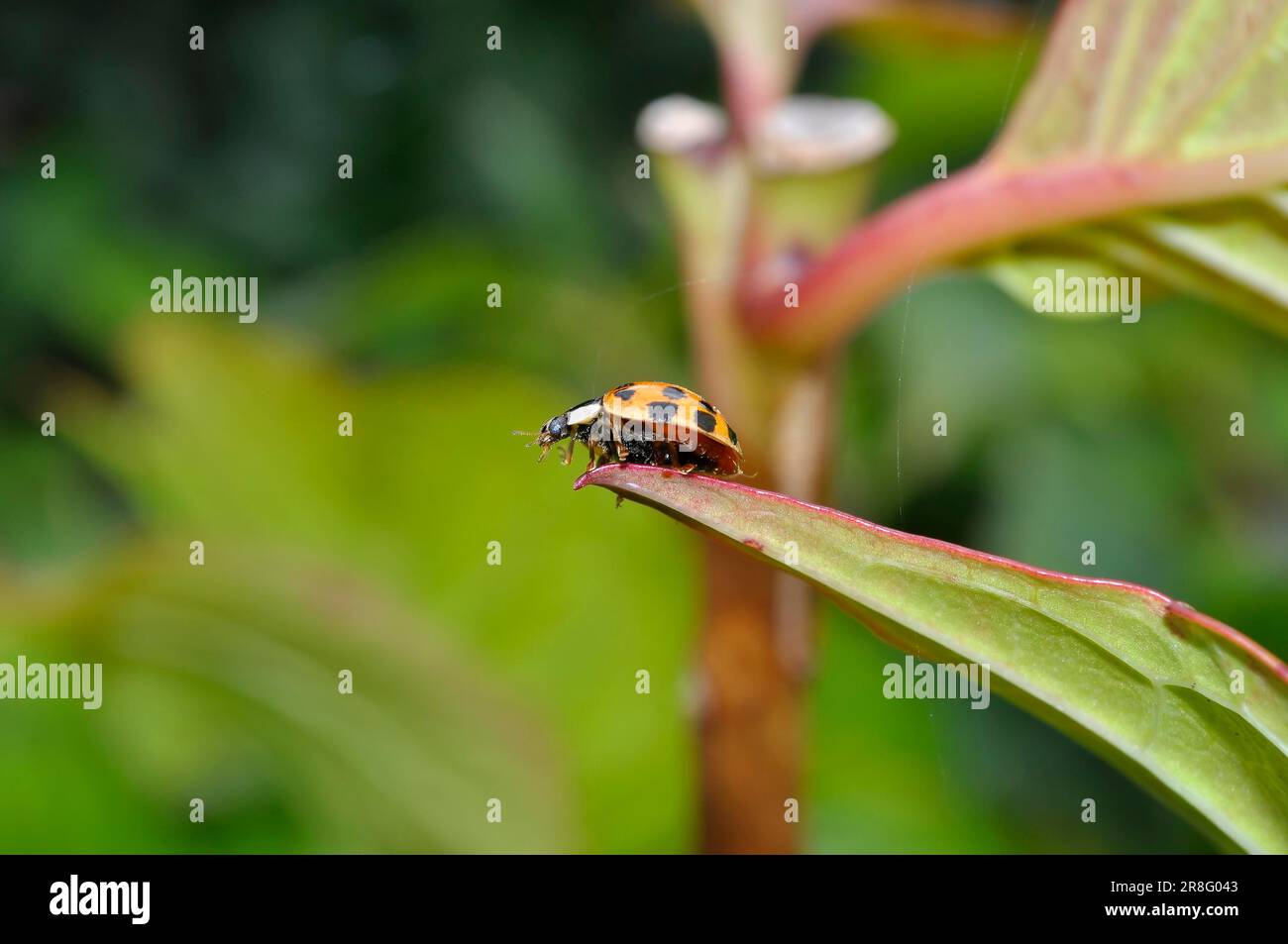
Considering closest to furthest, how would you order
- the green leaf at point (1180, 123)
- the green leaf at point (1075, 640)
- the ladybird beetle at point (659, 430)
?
the green leaf at point (1075, 640) → the green leaf at point (1180, 123) → the ladybird beetle at point (659, 430)

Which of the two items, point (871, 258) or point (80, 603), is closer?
point (871, 258)

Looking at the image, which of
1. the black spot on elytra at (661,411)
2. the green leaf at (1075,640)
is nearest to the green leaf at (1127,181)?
the black spot on elytra at (661,411)

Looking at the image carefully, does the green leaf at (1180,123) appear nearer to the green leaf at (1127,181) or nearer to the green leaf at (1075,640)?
the green leaf at (1127,181)

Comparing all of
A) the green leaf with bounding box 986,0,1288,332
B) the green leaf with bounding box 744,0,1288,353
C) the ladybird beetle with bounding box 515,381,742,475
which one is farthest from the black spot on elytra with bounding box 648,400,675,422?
the green leaf with bounding box 986,0,1288,332

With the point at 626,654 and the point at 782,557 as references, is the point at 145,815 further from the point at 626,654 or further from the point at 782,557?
the point at 782,557

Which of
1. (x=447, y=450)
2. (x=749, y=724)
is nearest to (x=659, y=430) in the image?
(x=749, y=724)
